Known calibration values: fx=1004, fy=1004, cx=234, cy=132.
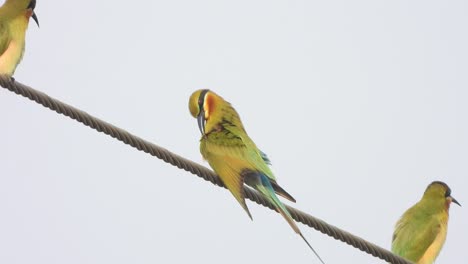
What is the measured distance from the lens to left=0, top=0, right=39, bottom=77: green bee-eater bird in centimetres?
630

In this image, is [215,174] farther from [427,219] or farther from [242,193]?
[427,219]

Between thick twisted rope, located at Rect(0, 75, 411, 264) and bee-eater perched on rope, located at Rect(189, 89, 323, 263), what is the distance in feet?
0.50

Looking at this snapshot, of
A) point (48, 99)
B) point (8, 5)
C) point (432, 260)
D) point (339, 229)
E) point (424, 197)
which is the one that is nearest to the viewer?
point (48, 99)

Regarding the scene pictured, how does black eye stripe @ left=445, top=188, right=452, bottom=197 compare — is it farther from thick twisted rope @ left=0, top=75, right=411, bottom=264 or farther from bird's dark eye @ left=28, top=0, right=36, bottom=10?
bird's dark eye @ left=28, top=0, right=36, bottom=10

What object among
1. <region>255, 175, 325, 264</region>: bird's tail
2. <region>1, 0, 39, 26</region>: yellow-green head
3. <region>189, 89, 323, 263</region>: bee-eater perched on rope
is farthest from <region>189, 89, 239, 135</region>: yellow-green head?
<region>1, 0, 39, 26</region>: yellow-green head

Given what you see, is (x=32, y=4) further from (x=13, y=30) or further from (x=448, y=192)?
(x=448, y=192)

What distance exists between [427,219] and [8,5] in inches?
143

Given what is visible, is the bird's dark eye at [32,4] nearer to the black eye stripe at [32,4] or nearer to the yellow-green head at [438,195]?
the black eye stripe at [32,4]

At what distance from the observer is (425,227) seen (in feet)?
25.7

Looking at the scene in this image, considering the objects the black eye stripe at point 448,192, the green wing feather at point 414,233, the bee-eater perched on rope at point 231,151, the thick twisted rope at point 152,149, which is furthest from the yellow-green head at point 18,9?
the black eye stripe at point 448,192

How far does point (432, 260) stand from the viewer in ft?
25.3

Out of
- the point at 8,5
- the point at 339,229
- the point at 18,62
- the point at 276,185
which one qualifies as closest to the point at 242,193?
the point at 276,185

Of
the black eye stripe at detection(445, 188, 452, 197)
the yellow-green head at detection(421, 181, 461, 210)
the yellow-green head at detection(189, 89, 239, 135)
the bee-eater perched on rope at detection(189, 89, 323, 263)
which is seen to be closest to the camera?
the bee-eater perched on rope at detection(189, 89, 323, 263)

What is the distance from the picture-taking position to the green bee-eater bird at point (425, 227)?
25.1 ft
